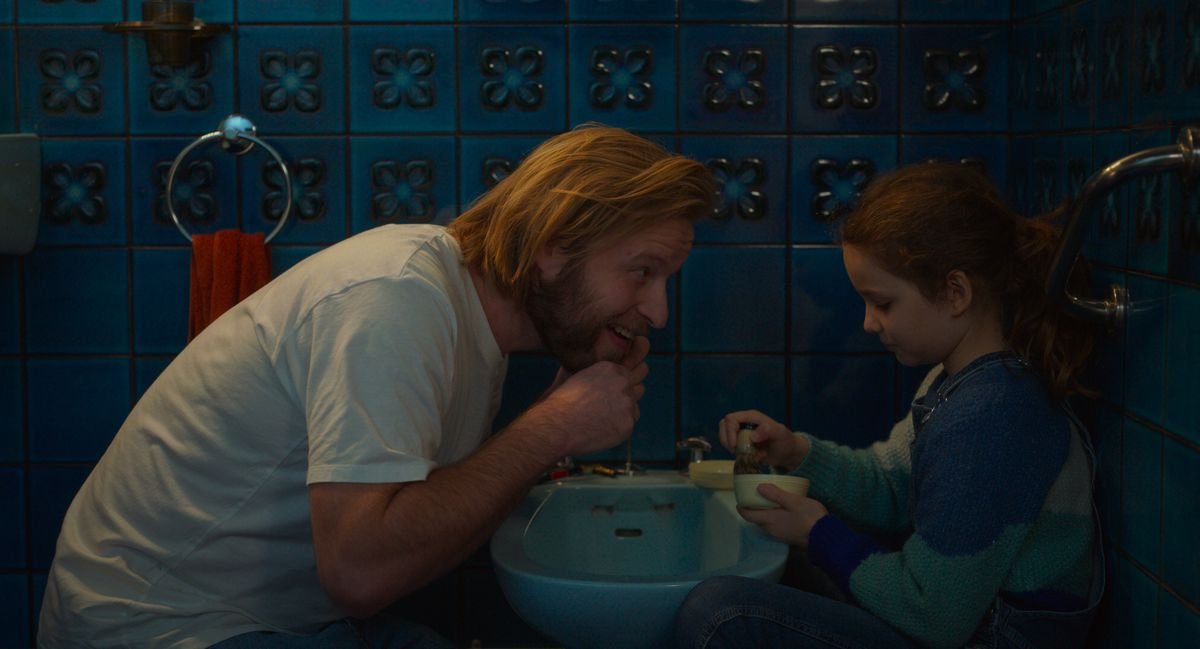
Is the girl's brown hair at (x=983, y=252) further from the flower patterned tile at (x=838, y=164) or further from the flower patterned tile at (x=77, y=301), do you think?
the flower patterned tile at (x=77, y=301)

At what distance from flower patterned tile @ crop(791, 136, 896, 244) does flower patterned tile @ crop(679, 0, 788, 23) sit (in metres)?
0.20

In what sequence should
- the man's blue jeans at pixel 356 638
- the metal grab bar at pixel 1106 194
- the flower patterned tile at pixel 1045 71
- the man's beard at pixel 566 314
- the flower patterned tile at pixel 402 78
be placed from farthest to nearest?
the flower patterned tile at pixel 402 78, the flower patterned tile at pixel 1045 71, the man's beard at pixel 566 314, the man's blue jeans at pixel 356 638, the metal grab bar at pixel 1106 194

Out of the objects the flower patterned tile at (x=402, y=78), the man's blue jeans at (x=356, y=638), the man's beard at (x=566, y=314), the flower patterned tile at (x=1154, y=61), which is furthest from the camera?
the flower patterned tile at (x=402, y=78)

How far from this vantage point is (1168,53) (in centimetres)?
Result: 145

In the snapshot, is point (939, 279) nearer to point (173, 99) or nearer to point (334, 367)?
point (334, 367)

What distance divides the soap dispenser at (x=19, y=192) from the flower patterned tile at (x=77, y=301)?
0.07 m

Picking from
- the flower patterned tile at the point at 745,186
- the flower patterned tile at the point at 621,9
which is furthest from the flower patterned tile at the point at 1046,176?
the flower patterned tile at the point at 621,9

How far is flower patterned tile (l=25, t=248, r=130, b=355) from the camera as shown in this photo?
2119 millimetres

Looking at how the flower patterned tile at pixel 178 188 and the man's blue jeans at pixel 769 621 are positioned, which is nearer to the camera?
the man's blue jeans at pixel 769 621

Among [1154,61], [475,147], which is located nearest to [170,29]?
[475,147]

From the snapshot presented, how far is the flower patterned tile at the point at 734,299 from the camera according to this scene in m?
2.12

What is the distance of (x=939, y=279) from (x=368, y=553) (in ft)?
2.57

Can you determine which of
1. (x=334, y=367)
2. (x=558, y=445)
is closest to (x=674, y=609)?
(x=558, y=445)

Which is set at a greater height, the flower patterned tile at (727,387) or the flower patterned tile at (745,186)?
the flower patterned tile at (745,186)
